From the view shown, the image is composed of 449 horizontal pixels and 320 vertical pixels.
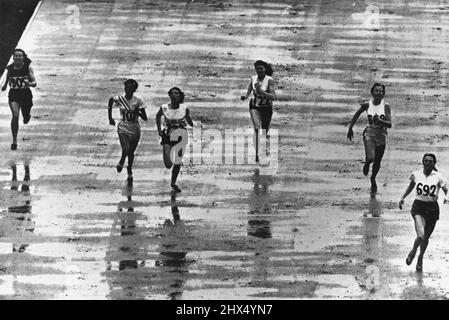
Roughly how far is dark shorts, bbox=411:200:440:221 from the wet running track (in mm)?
834

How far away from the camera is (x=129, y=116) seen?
30.1 meters

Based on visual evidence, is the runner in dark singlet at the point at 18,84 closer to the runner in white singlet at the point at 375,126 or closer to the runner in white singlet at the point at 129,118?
the runner in white singlet at the point at 129,118

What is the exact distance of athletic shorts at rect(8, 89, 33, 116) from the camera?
31875mm

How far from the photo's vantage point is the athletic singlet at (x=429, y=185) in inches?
1038

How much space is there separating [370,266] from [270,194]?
3795 millimetres

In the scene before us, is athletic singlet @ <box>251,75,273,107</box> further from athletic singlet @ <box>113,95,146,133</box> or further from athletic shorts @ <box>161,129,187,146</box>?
athletic singlet @ <box>113,95,146,133</box>

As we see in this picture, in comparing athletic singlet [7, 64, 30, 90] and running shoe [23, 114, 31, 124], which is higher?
athletic singlet [7, 64, 30, 90]

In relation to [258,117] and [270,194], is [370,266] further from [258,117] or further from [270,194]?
[258,117]

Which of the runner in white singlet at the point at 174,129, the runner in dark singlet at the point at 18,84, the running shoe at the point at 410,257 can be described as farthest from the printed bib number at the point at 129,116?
the running shoe at the point at 410,257

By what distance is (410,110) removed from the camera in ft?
113

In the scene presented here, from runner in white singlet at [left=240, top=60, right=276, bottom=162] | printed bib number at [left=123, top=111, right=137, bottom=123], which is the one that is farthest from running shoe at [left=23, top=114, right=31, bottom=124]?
runner in white singlet at [left=240, top=60, right=276, bottom=162]

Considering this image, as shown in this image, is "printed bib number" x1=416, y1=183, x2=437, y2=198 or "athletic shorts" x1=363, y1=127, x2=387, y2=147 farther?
"athletic shorts" x1=363, y1=127, x2=387, y2=147
